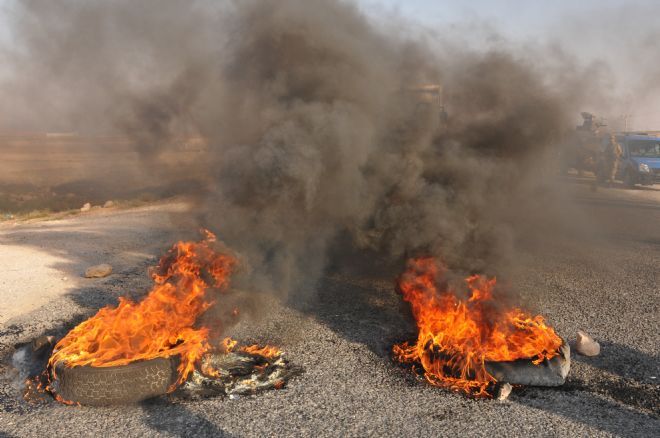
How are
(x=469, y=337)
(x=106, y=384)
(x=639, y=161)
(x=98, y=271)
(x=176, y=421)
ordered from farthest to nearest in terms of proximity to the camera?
(x=639, y=161)
(x=98, y=271)
(x=469, y=337)
(x=106, y=384)
(x=176, y=421)

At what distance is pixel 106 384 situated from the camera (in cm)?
547

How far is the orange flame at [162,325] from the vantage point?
5.94m

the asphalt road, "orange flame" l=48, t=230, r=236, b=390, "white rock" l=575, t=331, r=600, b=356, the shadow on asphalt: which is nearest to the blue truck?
the asphalt road

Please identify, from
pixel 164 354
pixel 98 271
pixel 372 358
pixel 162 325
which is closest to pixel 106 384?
pixel 164 354

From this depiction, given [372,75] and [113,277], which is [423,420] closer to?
[372,75]

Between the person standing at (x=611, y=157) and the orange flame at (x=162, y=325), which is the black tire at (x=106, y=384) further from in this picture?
the person standing at (x=611, y=157)

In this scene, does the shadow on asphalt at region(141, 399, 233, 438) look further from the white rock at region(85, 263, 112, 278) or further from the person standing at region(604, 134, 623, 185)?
the person standing at region(604, 134, 623, 185)

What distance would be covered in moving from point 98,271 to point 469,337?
8131mm

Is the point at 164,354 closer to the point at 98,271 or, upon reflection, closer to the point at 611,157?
the point at 98,271

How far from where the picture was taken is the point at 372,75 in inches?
353

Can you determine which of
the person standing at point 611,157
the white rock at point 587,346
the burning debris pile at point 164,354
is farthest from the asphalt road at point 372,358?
the person standing at point 611,157

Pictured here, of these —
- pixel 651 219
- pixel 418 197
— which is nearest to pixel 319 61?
pixel 418 197

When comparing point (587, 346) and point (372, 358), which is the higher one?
point (587, 346)

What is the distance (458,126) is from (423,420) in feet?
20.1
